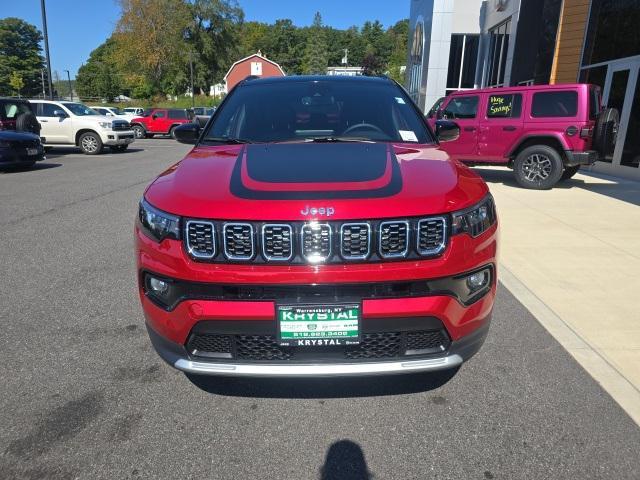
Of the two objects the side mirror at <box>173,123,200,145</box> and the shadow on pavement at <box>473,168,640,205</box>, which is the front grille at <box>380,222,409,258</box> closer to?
the side mirror at <box>173,123,200,145</box>

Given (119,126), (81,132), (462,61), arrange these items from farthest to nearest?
(462,61), (119,126), (81,132)

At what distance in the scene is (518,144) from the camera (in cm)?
966

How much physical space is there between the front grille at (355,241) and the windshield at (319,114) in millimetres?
1199

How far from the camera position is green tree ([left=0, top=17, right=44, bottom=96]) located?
80.9 metres

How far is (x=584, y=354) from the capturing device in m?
2.93

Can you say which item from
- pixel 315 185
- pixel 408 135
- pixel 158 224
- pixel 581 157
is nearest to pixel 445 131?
pixel 408 135

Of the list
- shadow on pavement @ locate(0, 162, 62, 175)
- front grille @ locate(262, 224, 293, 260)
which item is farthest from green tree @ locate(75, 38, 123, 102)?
A: front grille @ locate(262, 224, 293, 260)

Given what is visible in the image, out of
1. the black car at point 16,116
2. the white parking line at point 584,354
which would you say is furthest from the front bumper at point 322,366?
the black car at point 16,116

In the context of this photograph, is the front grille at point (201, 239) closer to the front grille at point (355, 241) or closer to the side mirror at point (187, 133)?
the front grille at point (355, 241)

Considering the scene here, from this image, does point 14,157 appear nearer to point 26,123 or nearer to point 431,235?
point 26,123

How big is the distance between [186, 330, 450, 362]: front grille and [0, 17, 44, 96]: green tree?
9575cm

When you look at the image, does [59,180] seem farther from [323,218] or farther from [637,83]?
[637,83]

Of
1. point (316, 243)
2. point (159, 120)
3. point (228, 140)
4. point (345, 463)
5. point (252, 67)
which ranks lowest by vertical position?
point (345, 463)

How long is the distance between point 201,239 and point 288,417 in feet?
3.39
